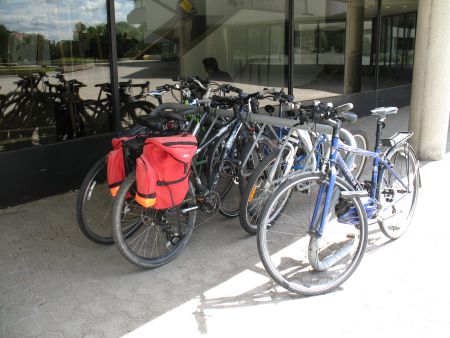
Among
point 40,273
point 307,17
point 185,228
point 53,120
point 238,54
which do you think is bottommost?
point 40,273

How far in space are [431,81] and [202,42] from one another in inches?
121

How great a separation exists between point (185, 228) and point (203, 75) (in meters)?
3.95

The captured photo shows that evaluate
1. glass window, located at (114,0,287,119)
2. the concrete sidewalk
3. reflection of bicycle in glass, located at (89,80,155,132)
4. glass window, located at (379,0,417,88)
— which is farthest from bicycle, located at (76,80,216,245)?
glass window, located at (379,0,417,88)

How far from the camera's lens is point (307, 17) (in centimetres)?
807

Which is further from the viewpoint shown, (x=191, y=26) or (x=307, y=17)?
(x=307, y=17)

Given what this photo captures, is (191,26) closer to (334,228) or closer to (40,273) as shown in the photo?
(334,228)

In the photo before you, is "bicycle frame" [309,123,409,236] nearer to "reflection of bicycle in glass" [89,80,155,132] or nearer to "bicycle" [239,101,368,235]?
"bicycle" [239,101,368,235]

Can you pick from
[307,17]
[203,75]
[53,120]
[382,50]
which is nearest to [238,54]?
[203,75]

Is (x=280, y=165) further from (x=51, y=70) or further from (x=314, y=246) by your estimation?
(x=51, y=70)

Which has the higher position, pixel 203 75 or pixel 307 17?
pixel 307 17

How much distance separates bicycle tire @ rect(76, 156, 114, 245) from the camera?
3.21 m

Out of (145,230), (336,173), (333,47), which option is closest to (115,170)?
(145,230)

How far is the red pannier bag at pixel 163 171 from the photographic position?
2.76 m

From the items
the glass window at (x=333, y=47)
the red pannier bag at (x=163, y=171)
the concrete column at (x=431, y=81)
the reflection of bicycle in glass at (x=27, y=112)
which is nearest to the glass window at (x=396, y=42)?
the glass window at (x=333, y=47)
